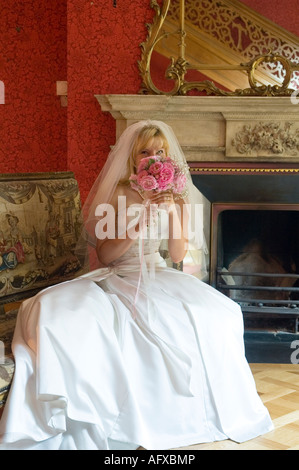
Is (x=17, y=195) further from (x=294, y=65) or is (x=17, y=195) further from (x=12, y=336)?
(x=294, y=65)

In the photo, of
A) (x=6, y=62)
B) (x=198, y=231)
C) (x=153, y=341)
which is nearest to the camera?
(x=153, y=341)

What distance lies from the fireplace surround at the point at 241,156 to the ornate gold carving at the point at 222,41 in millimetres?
125

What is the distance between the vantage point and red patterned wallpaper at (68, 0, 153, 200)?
4.08m

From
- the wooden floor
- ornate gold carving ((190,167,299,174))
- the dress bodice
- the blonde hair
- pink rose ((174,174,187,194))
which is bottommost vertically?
the wooden floor

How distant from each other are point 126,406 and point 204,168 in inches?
82.4

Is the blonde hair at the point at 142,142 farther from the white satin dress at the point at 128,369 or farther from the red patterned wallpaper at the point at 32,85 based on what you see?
the red patterned wallpaper at the point at 32,85

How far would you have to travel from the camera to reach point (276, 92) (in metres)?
3.91

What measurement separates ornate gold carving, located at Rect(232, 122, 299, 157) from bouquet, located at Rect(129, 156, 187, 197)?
1393 millimetres

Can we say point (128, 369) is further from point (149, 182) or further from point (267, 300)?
point (267, 300)

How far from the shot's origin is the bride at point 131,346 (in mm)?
2131

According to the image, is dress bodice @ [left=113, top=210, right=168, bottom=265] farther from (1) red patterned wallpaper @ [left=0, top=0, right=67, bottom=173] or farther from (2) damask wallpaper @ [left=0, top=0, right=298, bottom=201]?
(1) red patterned wallpaper @ [left=0, top=0, right=67, bottom=173]

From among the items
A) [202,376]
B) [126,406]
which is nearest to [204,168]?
[202,376]

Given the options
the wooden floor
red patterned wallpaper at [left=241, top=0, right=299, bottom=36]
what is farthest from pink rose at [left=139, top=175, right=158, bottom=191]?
red patterned wallpaper at [left=241, top=0, right=299, bottom=36]

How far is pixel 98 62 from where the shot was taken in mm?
4113
